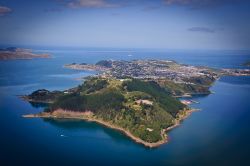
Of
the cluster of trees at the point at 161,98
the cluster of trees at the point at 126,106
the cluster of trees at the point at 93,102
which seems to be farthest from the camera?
the cluster of trees at the point at 161,98

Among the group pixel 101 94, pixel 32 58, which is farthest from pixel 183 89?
pixel 32 58

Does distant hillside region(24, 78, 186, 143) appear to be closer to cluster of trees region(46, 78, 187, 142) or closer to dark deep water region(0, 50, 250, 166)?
cluster of trees region(46, 78, 187, 142)

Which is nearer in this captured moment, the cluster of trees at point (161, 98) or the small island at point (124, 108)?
the small island at point (124, 108)

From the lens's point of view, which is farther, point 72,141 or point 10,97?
point 10,97

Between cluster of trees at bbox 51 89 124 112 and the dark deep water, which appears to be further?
cluster of trees at bbox 51 89 124 112

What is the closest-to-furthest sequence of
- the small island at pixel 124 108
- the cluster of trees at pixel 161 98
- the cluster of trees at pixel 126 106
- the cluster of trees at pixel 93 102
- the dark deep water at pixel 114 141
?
the dark deep water at pixel 114 141 < the small island at pixel 124 108 < the cluster of trees at pixel 126 106 < the cluster of trees at pixel 93 102 < the cluster of trees at pixel 161 98

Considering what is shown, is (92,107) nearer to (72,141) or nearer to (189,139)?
(72,141)

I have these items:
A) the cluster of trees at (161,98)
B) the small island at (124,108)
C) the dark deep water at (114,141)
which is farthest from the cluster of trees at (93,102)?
the cluster of trees at (161,98)

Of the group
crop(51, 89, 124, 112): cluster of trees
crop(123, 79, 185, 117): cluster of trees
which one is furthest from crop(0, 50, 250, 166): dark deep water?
crop(51, 89, 124, 112): cluster of trees

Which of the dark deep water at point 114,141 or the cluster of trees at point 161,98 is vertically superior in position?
the cluster of trees at point 161,98

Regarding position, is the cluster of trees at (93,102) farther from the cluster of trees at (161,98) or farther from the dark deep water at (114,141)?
→ the cluster of trees at (161,98)

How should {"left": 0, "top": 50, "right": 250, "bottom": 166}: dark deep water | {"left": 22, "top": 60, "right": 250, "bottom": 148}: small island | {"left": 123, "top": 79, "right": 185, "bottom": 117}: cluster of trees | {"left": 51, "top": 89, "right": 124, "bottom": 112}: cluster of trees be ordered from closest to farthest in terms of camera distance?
{"left": 0, "top": 50, "right": 250, "bottom": 166}: dark deep water < {"left": 22, "top": 60, "right": 250, "bottom": 148}: small island < {"left": 51, "top": 89, "right": 124, "bottom": 112}: cluster of trees < {"left": 123, "top": 79, "right": 185, "bottom": 117}: cluster of trees
